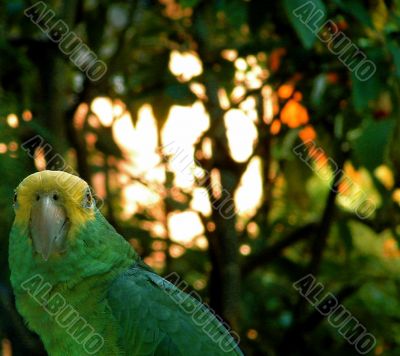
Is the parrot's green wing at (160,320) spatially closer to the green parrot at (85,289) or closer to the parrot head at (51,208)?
the green parrot at (85,289)

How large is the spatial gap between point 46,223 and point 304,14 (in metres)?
0.59

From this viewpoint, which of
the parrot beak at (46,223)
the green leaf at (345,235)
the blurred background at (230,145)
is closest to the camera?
the parrot beak at (46,223)

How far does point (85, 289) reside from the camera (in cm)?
109

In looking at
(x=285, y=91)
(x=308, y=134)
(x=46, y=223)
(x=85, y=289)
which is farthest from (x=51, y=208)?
(x=285, y=91)

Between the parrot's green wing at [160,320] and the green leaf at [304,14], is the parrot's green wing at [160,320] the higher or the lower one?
the lower one

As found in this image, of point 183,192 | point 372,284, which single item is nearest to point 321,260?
point 372,284

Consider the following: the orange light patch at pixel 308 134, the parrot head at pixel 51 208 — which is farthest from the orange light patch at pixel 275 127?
the parrot head at pixel 51 208

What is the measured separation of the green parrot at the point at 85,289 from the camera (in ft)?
3.34

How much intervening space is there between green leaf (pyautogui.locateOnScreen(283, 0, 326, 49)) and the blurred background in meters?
0.25

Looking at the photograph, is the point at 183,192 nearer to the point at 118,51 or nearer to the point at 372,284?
the point at 118,51

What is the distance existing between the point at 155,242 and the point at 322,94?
0.66m

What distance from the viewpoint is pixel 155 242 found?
6.96 ft

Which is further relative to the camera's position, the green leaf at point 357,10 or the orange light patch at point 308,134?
the orange light patch at point 308,134

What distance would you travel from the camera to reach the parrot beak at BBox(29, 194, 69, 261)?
994mm
